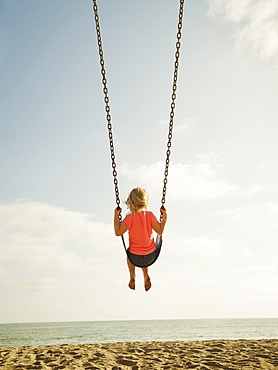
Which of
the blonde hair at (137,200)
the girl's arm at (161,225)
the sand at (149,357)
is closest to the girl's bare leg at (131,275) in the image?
the girl's arm at (161,225)

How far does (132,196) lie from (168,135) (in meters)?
1.01

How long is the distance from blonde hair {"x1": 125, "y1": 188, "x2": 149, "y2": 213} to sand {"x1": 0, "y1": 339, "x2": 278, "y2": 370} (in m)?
5.29

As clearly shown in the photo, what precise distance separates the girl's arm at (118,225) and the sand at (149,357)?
5.13 metres

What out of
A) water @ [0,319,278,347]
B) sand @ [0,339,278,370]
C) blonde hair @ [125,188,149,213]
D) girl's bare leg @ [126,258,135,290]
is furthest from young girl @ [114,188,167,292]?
water @ [0,319,278,347]

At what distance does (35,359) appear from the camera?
9.66 meters

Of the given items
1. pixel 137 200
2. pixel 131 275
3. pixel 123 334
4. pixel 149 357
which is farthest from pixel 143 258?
pixel 123 334

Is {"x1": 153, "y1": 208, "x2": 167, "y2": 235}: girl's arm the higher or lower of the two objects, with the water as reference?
lower

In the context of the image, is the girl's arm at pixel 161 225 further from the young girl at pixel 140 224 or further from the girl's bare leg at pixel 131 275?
the girl's bare leg at pixel 131 275

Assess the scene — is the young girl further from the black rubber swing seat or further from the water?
the water

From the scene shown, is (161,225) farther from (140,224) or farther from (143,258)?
(143,258)

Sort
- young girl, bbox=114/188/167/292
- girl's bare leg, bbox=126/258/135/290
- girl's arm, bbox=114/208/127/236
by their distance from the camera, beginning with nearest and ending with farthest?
girl's arm, bbox=114/208/127/236 < young girl, bbox=114/188/167/292 < girl's bare leg, bbox=126/258/135/290

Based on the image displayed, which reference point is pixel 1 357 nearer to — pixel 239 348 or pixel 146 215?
pixel 239 348

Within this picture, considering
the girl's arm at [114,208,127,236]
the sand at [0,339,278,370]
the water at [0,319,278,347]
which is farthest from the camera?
the water at [0,319,278,347]

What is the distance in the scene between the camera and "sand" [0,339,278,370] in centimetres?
882
